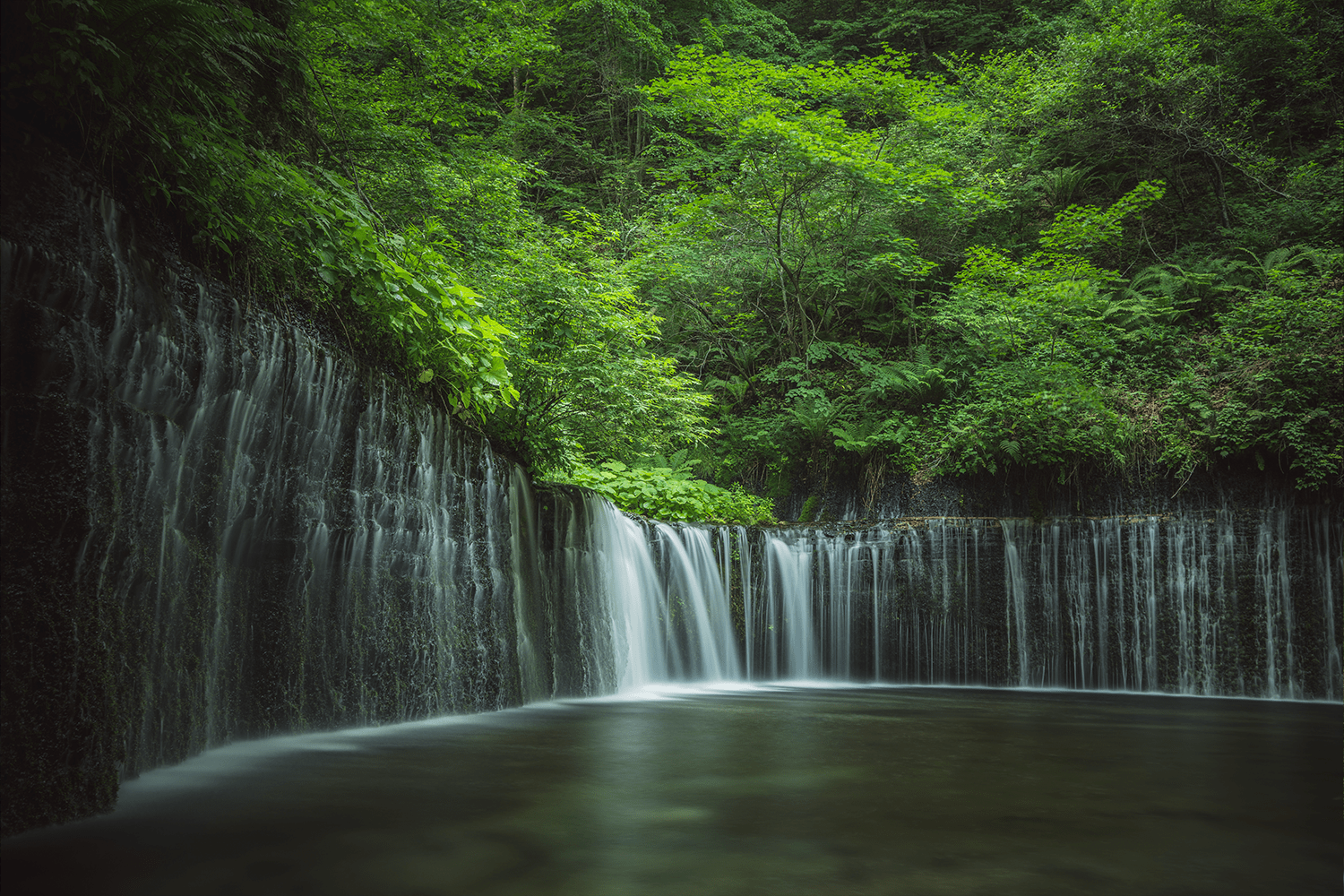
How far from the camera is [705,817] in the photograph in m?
3.47

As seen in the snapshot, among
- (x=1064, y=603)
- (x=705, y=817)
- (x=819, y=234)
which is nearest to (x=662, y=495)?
(x=1064, y=603)

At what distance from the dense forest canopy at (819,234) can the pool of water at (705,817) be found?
9.32 ft

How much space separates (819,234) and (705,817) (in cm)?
1447

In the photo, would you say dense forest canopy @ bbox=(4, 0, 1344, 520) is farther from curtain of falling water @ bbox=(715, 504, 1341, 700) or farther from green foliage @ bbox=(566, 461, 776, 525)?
curtain of falling water @ bbox=(715, 504, 1341, 700)

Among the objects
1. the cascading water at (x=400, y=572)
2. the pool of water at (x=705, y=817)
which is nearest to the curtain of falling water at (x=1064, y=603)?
the cascading water at (x=400, y=572)

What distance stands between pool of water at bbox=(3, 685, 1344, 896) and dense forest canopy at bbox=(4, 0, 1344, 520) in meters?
2.84

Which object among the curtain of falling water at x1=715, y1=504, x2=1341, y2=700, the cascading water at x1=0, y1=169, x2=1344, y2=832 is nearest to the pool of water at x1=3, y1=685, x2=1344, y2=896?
the cascading water at x1=0, y1=169, x2=1344, y2=832

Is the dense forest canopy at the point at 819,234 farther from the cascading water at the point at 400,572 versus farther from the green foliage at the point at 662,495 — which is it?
the cascading water at the point at 400,572

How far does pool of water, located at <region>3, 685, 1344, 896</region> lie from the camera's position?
2.63 meters

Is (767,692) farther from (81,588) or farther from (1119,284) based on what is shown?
(1119,284)

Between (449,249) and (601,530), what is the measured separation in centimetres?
358

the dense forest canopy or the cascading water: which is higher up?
the dense forest canopy

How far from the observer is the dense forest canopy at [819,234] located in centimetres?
654

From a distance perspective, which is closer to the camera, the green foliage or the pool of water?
the pool of water
